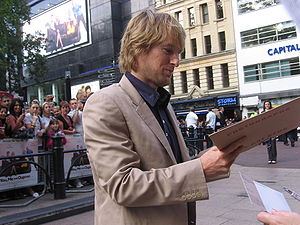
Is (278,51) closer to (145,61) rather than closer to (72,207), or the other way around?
(72,207)

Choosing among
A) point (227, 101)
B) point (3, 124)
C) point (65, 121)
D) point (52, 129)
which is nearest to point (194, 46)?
point (227, 101)

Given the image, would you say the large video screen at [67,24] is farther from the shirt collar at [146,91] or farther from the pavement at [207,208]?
the shirt collar at [146,91]

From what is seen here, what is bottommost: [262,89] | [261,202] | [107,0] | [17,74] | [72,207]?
[72,207]

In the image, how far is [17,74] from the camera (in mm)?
27766

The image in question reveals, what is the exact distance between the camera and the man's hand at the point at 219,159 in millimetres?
1280

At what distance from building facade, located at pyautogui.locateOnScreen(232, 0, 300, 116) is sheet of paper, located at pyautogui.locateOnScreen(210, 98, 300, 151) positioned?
26652 mm

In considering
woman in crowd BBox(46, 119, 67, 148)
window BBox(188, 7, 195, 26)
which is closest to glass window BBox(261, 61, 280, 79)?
window BBox(188, 7, 195, 26)

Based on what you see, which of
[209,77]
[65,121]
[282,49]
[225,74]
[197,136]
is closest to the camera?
[65,121]

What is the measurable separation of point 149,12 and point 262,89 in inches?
1116

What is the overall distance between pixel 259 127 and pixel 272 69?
2863 cm

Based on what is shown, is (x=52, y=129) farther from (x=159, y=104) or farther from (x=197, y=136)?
(x=197, y=136)

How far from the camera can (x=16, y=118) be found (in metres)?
6.41

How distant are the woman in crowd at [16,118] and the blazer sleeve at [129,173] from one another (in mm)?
5226

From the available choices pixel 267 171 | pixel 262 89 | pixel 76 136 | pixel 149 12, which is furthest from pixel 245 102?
pixel 149 12
